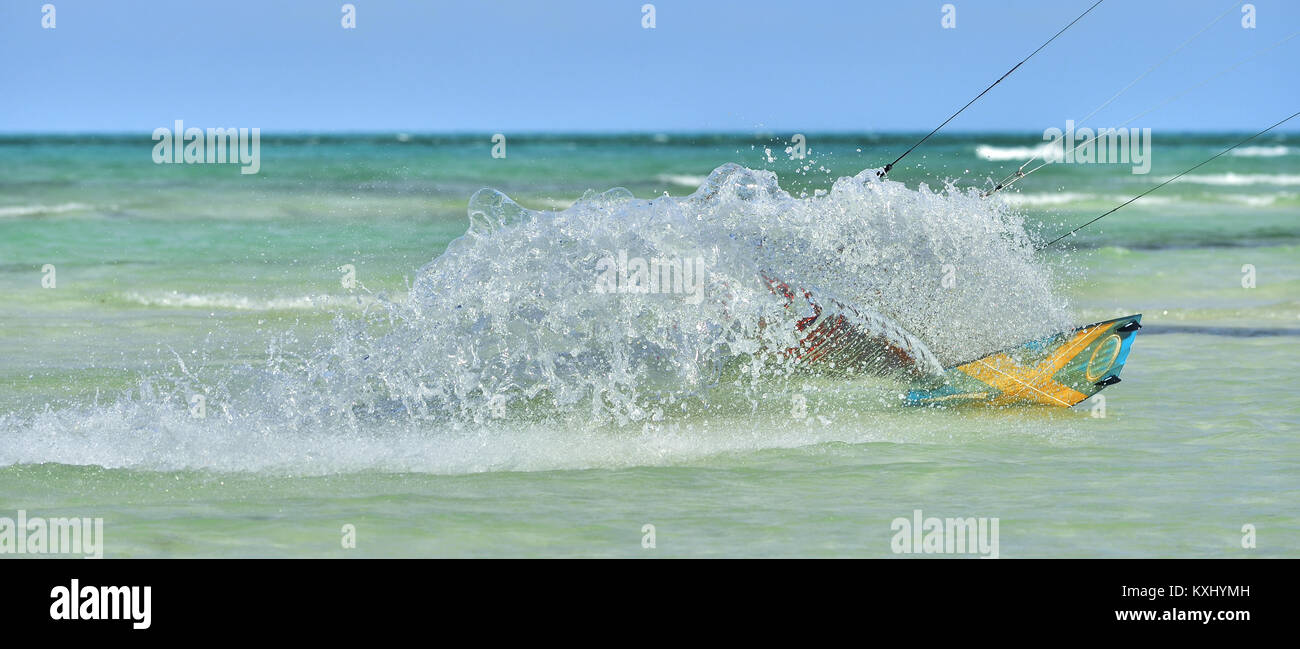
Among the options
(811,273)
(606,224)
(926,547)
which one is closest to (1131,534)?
(926,547)

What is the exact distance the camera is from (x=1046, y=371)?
26.3 ft

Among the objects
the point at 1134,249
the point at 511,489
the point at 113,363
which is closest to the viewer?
the point at 511,489

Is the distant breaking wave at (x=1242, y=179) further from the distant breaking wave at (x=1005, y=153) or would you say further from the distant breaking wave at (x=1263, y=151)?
the distant breaking wave at (x=1263, y=151)

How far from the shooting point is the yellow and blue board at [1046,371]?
7965mm

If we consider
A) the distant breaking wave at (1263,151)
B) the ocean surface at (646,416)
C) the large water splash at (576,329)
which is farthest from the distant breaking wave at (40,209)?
the distant breaking wave at (1263,151)

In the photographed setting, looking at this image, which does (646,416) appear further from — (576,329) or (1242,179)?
(1242,179)

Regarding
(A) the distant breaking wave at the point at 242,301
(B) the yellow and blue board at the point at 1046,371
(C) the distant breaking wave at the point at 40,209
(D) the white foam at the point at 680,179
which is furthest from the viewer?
(D) the white foam at the point at 680,179

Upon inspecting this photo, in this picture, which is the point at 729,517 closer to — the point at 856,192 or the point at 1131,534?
the point at 1131,534

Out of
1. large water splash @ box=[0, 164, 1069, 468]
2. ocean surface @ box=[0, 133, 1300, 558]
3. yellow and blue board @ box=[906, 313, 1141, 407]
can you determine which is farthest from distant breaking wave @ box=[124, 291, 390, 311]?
yellow and blue board @ box=[906, 313, 1141, 407]

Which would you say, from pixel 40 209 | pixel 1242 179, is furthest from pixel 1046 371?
pixel 1242 179

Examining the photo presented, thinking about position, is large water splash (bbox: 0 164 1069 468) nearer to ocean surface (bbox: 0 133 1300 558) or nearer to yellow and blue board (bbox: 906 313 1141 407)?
ocean surface (bbox: 0 133 1300 558)

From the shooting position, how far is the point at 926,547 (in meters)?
5.42

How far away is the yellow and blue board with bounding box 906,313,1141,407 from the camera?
314 inches

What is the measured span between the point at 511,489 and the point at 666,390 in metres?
1.77
